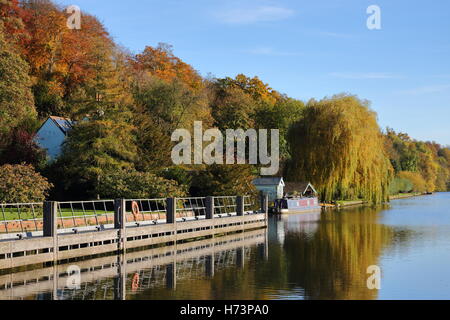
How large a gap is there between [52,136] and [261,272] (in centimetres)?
2992

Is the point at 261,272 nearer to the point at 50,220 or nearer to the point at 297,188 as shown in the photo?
the point at 50,220

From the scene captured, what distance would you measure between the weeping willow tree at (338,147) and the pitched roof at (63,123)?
24.0 m

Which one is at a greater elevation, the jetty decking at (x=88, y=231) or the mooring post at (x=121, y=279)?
the jetty decking at (x=88, y=231)

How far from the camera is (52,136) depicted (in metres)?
47.8

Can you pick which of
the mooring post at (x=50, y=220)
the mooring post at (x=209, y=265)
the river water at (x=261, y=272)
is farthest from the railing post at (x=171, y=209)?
the mooring post at (x=50, y=220)

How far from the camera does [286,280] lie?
20.6 metres

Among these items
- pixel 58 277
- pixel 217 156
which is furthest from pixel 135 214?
pixel 217 156

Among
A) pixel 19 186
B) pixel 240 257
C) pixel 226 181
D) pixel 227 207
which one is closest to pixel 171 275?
pixel 240 257

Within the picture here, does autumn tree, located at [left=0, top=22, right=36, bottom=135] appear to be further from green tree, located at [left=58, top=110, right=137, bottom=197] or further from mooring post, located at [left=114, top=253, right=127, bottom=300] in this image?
mooring post, located at [left=114, top=253, right=127, bottom=300]

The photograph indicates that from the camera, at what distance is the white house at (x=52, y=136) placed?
156 ft

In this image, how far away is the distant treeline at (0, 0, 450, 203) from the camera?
40156 mm

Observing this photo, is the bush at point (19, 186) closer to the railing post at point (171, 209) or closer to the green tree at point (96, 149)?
the railing post at point (171, 209)

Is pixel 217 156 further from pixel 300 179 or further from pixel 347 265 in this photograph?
pixel 347 265

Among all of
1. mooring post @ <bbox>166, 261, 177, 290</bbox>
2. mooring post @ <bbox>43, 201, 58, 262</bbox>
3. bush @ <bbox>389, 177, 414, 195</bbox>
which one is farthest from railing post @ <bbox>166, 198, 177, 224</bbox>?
bush @ <bbox>389, 177, 414, 195</bbox>
